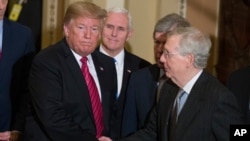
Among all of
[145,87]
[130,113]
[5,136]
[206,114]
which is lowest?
[5,136]

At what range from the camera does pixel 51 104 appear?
2.76m

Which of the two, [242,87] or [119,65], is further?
[119,65]

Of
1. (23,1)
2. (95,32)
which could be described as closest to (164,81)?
(95,32)

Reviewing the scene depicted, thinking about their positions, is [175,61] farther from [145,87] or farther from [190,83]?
[145,87]

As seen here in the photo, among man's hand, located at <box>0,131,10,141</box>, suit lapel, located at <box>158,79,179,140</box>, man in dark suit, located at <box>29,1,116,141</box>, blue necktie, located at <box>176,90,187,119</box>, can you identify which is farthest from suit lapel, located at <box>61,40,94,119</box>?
man's hand, located at <box>0,131,10,141</box>

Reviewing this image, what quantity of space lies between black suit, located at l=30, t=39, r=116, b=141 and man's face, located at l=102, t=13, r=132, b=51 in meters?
0.49

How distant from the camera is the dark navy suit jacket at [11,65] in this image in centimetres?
327

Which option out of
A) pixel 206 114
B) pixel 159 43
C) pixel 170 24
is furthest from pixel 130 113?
pixel 206 114

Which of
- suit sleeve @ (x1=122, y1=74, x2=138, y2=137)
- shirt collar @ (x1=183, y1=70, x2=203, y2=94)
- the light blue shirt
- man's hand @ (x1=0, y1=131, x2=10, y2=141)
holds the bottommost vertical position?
man's hand @ (x1=0, y1=131, x2=10, y2=141)

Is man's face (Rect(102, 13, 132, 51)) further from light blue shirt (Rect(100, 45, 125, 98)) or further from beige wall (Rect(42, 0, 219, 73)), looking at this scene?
beige wall (Rect(42, 0, 219, 73))

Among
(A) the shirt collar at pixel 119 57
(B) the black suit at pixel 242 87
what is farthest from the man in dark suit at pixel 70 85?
(B) the black suit at pixel 242 87

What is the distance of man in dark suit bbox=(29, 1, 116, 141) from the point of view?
2777mm

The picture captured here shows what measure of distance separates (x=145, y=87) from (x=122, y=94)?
164 millimetres

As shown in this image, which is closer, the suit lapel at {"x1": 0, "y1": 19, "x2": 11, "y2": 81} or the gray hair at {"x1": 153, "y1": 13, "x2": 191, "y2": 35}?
the gray hair at {"x1": 153, "y1": 13, "x2": 191, "y2": 35}
